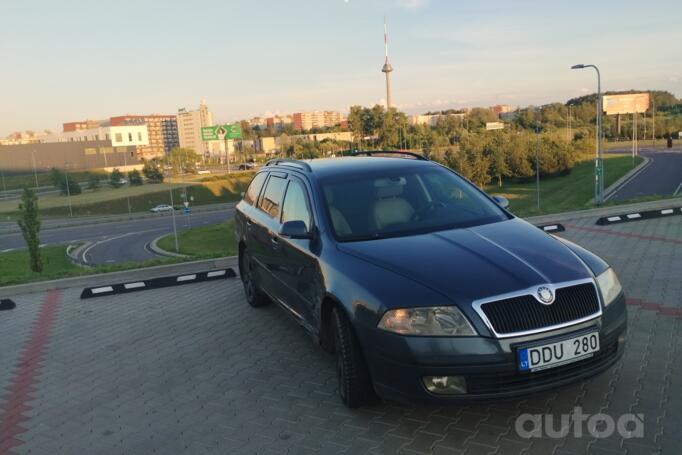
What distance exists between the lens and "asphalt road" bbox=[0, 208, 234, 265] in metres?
40.8

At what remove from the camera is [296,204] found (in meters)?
4.92

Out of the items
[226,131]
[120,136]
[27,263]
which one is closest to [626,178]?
[27,263]

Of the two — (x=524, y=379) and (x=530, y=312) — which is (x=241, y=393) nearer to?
(x=524, y=379)

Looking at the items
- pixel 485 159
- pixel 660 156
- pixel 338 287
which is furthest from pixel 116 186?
pixel 338 287

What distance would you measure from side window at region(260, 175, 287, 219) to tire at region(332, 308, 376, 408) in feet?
6.11

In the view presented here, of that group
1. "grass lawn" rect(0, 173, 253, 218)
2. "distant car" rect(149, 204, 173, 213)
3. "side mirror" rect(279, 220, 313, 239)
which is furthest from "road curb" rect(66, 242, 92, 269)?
"side mirror" rect(279, 220, 313, 239)

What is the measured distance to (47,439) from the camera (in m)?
3.82

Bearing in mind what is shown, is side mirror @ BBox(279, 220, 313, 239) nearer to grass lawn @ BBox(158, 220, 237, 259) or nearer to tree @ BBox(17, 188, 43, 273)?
tree @ BBox(17, 188, 43, 273)

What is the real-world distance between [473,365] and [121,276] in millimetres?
6809

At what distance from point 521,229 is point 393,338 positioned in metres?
1.54

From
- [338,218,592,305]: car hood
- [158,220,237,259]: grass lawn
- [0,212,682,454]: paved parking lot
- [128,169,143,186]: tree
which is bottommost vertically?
[158,220,237,259]: grass lawn

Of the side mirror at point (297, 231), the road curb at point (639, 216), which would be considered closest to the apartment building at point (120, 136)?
the road curb at point (639, 216)

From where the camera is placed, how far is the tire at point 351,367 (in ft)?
11.9

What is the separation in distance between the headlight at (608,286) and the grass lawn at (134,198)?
73.4 metres
